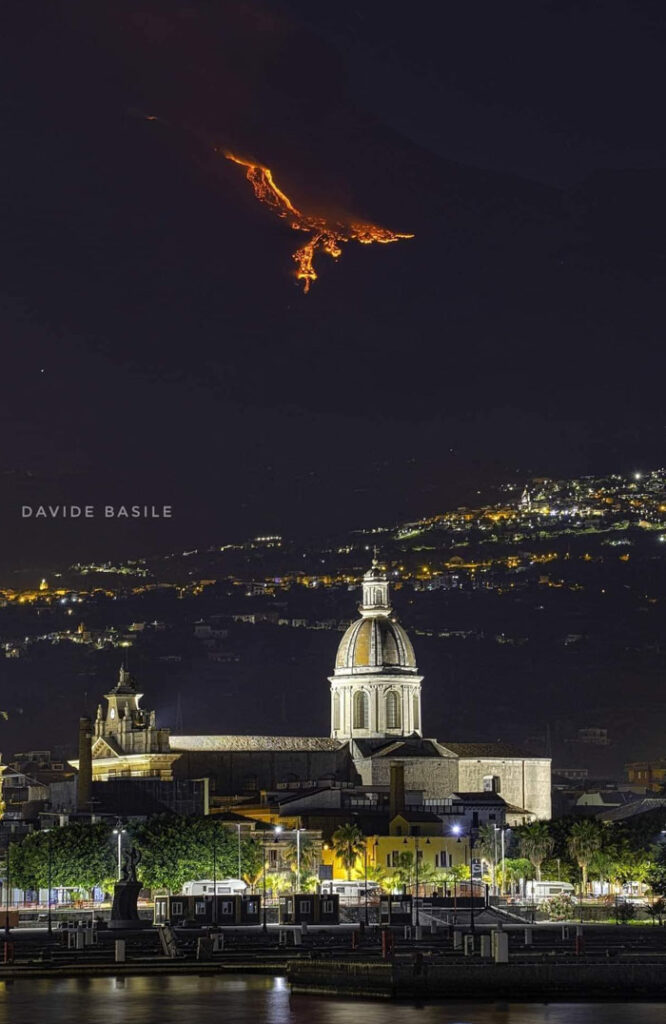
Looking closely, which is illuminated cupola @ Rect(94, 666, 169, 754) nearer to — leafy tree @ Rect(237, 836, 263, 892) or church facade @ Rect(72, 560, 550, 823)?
church facade @ Rect(72, 560, 550, 823)

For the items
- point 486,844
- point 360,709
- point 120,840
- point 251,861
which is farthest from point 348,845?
point 360,709

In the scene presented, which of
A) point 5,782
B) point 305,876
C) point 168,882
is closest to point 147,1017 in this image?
point 168,882

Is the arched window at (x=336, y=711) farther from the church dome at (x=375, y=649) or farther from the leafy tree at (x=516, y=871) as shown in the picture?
the leafy tree at (x=516, y=871)

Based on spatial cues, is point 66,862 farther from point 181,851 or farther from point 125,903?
point 125,903

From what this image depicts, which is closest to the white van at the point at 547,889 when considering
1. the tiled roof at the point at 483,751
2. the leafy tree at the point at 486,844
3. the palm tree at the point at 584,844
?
the palm tree at the point at 584,844

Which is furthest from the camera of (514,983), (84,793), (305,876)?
(84,793)

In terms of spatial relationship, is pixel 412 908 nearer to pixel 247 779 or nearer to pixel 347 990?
pixel 347 990
